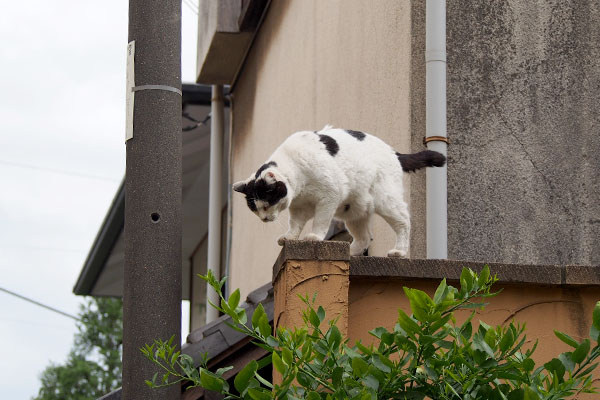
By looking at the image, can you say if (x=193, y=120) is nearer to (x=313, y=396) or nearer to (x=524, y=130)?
(x=524, y=130)

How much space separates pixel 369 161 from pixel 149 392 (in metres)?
1.32

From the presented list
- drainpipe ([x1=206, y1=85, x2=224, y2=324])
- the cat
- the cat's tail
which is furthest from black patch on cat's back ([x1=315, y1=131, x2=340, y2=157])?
drainpipe ([x1=206, y1=85, x2=224, y2=324])

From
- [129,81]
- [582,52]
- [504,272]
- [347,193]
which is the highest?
[582,52]

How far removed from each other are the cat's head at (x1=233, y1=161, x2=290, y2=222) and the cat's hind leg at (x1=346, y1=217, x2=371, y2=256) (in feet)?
1.69

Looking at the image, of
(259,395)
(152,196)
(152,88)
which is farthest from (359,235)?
(259,395)

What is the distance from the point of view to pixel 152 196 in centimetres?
392

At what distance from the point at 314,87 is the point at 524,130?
253cm

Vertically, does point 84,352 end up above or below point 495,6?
below

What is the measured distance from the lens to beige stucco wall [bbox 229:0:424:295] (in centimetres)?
537

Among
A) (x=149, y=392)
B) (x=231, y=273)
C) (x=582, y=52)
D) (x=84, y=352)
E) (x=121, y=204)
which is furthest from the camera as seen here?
(x=84, y=352)

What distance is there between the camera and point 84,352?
29.6 metres

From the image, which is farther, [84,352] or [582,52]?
[84,352]

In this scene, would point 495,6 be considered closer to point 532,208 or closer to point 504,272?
point 532,208

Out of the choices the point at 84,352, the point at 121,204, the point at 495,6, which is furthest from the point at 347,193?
the point at 84,352
